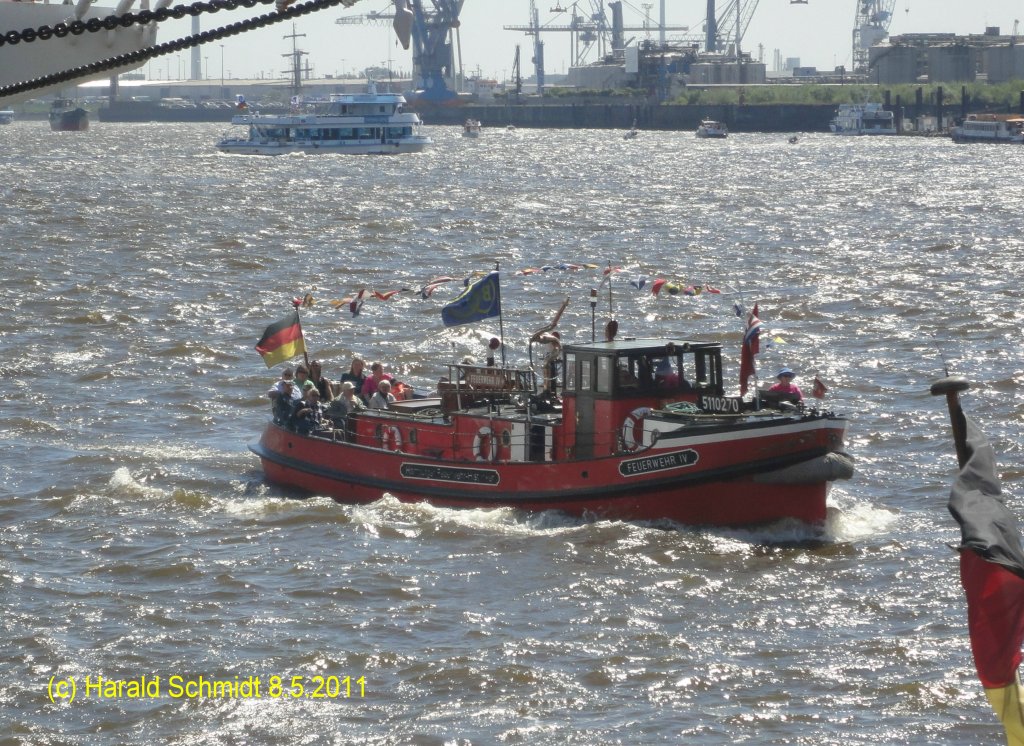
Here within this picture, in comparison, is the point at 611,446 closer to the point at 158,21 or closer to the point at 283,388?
the point at 283,388

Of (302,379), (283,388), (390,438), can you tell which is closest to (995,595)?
(390,438)

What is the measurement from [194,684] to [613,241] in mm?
44682

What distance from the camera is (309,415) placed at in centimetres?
2298

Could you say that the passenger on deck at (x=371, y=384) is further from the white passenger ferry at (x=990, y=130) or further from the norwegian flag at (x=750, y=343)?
the white passenger ferry at (x=990, y=130)

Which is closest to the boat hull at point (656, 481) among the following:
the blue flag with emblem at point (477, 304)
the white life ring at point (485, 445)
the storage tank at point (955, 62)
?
the white life ring at point (485, 445)

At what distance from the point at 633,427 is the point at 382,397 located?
451cm

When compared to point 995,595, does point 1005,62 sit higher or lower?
higher

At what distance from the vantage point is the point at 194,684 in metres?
14.9

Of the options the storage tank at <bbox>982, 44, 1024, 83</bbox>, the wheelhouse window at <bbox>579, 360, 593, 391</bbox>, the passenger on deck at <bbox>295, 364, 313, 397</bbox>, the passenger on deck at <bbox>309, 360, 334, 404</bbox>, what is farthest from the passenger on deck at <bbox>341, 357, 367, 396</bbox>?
the storage tank at <bbox>982, 44, 1024, 83</bbox>

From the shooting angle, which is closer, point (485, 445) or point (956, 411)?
point (956, 411)

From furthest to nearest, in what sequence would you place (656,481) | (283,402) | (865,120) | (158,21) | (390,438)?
1. (865,120)
2. (283,402)
3. (390,438)
4. (656,481)
5. (158,21)

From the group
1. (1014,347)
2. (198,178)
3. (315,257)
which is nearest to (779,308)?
(1014,347)

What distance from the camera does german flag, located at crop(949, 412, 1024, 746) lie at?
609 centimetres

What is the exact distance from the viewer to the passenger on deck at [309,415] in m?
22.8
